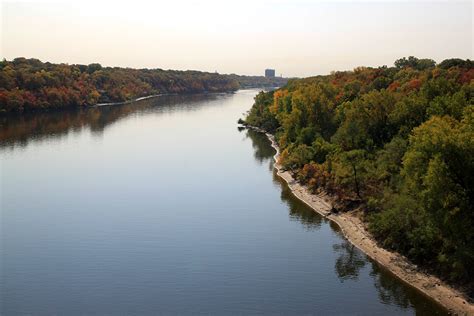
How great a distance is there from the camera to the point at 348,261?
2953cm

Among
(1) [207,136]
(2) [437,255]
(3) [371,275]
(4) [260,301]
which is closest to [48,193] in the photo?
(4) [260,301]

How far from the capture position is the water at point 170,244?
24.8 meters

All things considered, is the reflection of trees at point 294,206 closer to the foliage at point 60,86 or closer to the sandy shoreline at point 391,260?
the sandy shoreline at point 391,260

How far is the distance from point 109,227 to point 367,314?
1841 centimetres

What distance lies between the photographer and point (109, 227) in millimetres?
34750

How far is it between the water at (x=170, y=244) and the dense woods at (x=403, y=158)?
258 cm

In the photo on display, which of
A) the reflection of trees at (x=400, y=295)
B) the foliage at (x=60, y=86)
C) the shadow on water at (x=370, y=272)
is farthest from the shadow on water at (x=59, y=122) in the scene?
the reflection of trees at (x=400, y=295)

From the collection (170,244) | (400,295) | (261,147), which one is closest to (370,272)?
(400,295)

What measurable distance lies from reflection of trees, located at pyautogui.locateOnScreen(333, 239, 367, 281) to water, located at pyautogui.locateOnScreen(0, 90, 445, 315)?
11 cm

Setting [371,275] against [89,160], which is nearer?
[371,275]

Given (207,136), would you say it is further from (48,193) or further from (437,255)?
(437,255)

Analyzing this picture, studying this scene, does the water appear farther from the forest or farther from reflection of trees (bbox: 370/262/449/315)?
the forest

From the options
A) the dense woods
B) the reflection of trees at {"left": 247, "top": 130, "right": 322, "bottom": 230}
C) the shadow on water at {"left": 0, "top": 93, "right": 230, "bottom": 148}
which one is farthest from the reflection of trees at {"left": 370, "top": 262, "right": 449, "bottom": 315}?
the shadow on water at {"left": 0, "top": 93, "right": 230, "bottom": 148}

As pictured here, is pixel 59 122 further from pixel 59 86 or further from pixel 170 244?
pixel 170 244
